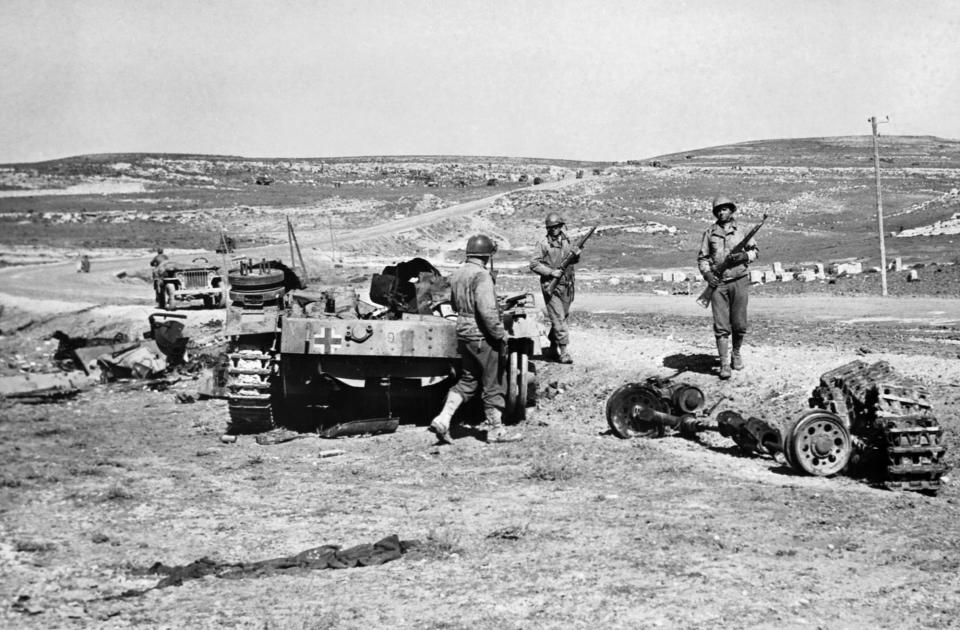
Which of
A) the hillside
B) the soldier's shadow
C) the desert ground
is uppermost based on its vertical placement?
the hillside

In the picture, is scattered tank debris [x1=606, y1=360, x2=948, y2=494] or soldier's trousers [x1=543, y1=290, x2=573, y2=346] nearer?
scattered tank debris [x1=606, y1=360, x2=948, y2=494]

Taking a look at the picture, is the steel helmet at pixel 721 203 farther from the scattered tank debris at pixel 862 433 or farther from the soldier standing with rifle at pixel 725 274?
the scattered tank debris at pixel 862 433

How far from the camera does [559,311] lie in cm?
1266

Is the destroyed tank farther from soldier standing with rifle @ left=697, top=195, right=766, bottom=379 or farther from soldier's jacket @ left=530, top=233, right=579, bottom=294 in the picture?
soldier standing with rifle @ left=697, top=195, right=766, bottom=379

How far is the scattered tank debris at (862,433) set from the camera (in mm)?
7461

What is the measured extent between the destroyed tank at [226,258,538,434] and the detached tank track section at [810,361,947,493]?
3.92m

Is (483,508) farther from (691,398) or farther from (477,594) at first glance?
(691,398)

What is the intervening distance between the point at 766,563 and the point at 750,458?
3066 millimetres

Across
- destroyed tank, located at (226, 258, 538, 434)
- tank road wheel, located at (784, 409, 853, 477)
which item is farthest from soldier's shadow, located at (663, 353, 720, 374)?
tank road wheel, located at (784, 409, 853, 477)

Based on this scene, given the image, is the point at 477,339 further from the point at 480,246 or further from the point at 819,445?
the point at 819,445

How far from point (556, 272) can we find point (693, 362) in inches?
84.0

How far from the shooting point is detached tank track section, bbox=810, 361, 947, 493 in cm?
744

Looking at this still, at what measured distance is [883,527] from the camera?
6582 millimetres

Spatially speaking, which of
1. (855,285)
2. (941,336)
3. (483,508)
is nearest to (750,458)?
(483,508)
